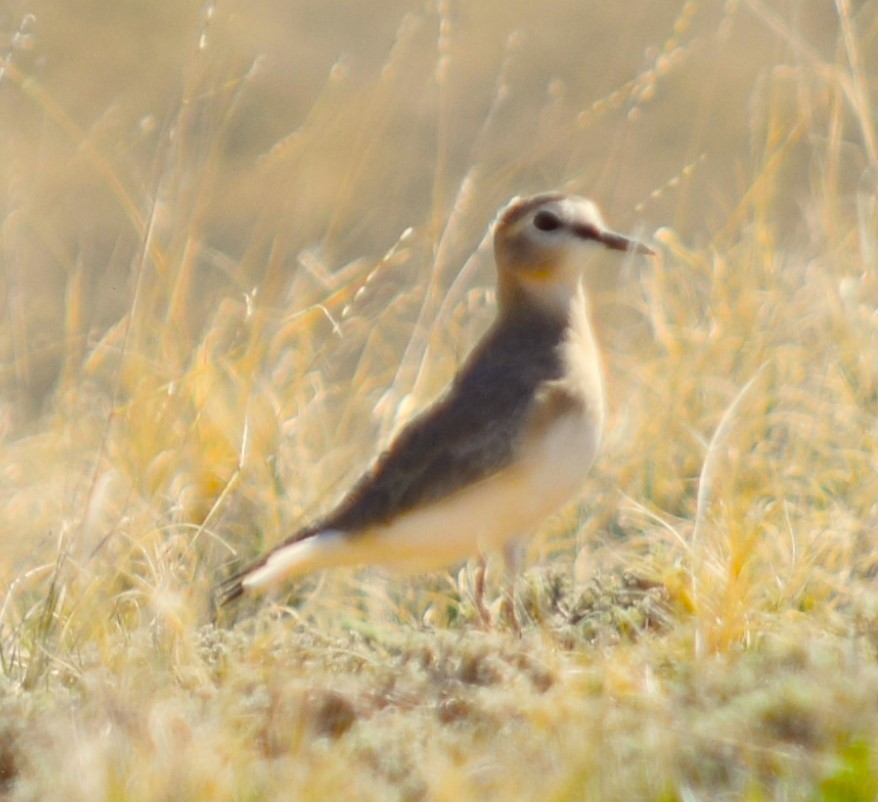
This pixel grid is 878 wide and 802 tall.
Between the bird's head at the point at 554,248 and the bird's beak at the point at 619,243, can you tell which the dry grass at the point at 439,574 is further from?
the bird's beak at the point at 619,243

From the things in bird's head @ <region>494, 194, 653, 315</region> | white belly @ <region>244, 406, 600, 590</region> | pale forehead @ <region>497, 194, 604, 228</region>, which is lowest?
white belly @ <region>244, 406, 600, 590</region>

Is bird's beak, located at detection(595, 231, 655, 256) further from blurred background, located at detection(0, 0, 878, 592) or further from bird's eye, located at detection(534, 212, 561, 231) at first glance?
blurred background, located at detection(0, 0, 878, 592)

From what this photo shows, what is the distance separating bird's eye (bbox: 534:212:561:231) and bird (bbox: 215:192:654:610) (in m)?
0.38

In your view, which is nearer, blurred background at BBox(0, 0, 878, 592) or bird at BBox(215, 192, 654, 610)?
bird at BBox(215, 192, 654, 610)

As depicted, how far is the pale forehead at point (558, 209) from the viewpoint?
5.32 metres

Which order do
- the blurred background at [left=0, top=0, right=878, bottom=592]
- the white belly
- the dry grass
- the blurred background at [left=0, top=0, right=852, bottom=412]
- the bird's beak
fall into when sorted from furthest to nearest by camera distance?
1. the blurred background at [left=0, top=0, right=852, bottom=412]
2. the blurred background at [left=0, top=0, right=878, bottom=592]
3. the bird's beak
4. the white belly
5. the dry grass

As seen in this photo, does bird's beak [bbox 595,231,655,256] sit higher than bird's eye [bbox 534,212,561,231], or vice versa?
bird's eye [bbox 534,212,561,231]

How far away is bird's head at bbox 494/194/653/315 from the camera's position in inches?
209

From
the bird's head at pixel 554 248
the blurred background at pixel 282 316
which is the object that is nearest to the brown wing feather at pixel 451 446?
the bird's head at pixel 554 248

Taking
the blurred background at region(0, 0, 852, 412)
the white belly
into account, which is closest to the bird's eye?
the white belly

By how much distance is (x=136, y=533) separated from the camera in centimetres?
515

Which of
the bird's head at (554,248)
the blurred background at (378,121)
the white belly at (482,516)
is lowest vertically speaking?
the blurred background at (378,121)

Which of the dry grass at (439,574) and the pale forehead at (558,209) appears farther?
the pale forehead at (558,209)

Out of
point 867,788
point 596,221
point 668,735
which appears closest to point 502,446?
point 596,221
